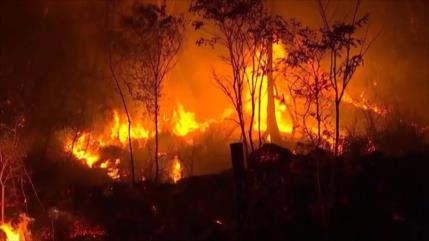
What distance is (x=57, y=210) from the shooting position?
63.8ft

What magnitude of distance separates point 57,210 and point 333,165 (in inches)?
423

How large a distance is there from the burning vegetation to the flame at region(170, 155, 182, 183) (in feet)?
0.24

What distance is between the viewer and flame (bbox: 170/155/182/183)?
2281 centimetres

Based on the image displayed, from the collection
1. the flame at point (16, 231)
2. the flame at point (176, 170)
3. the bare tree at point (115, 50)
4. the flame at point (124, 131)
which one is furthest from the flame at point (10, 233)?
the flame at point (124, 131)

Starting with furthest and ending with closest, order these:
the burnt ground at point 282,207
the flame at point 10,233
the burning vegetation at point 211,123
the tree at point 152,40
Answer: the tree at point 152,40
the flame at point 10,233
the burning vegetation at point 211,123
the burnt ground at point 282,207

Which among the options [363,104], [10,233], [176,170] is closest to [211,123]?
[176,170]

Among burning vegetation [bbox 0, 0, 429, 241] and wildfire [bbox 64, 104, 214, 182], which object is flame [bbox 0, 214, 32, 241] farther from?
wildfire [bbox 64, 104, 214, 182]

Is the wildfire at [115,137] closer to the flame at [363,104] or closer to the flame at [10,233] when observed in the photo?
the flame at [10,233]

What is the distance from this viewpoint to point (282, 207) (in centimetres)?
1493

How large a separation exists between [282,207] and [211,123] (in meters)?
13.0

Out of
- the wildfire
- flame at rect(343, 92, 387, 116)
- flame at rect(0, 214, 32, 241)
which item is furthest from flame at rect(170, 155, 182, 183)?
flame at rect(343, 92, 387, 116)

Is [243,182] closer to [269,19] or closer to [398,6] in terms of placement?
[269,19]

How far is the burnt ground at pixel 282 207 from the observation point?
14.3 meters

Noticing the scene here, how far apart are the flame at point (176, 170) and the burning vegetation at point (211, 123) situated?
72 mm
